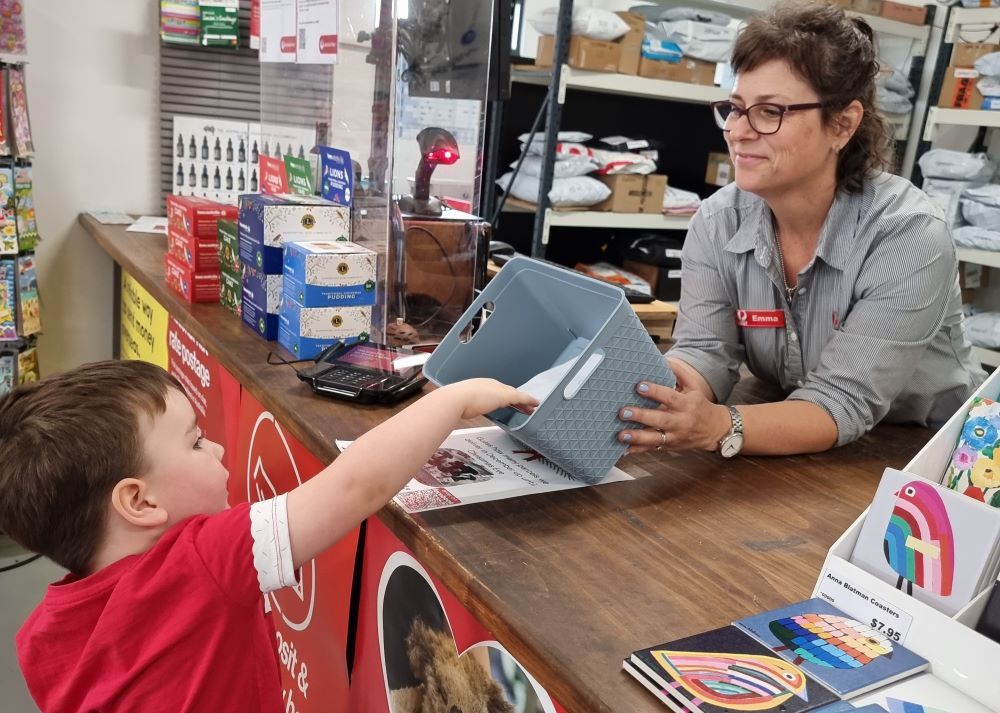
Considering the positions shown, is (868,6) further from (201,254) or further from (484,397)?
(484,397)

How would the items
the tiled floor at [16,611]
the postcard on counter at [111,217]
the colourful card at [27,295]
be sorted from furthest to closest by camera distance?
the postcard on counter at [111,217], the colourful card at [27,295], the tiled floor at [16,611]

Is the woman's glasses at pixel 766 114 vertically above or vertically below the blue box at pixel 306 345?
above

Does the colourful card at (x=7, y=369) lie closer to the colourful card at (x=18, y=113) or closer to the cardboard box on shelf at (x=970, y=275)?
the colourful card at (x=18, y=113)

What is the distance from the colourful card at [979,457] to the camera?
0.93 meters

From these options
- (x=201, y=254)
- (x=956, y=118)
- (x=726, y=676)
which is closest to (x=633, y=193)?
(x=956, y=118)

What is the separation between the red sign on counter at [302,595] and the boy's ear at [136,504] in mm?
367

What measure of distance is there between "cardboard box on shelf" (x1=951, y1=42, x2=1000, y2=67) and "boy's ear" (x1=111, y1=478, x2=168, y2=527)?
3.85 meters

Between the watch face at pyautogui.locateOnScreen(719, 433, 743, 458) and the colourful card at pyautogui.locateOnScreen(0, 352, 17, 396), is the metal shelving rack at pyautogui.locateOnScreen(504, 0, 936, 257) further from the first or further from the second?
the watch face at pyautogui.locateOnScreen(719, 433, 743, 458)

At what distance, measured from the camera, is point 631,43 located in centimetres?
340

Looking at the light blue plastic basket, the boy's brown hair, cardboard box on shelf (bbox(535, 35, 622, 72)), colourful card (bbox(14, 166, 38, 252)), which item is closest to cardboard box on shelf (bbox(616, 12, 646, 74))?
cardboard box on shelf (bbox(535, 35, 622, 72))

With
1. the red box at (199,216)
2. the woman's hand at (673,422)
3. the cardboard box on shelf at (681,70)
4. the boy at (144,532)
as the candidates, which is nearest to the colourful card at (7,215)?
the red box at (199,216)

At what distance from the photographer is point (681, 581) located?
92 cm

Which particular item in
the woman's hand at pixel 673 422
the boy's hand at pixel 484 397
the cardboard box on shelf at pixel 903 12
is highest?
the cardboard box on shelf at pixel 903 12

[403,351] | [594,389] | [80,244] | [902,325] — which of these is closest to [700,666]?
[594,389]
